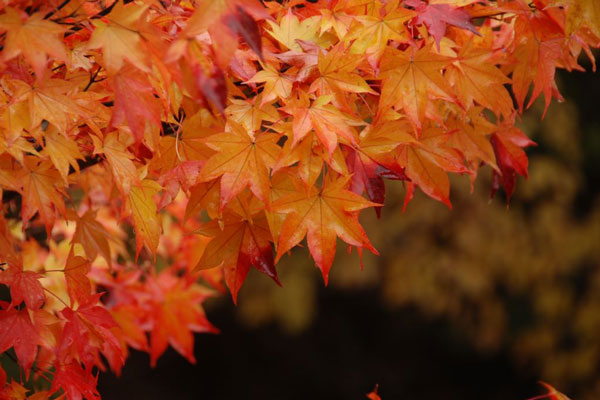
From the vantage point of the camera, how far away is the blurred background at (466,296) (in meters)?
3.87

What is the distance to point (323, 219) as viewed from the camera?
93cm

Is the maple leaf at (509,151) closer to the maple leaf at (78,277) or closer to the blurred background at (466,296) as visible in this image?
the maple leaf at (78,277)

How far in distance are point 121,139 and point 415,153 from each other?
446 millimetres

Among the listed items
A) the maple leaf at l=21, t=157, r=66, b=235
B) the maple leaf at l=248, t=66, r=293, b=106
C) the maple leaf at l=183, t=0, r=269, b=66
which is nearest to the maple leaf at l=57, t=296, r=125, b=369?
the maple leaf at l=21, t=157, r=66, b=235


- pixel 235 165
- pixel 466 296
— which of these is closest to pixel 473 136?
pixel 235 165

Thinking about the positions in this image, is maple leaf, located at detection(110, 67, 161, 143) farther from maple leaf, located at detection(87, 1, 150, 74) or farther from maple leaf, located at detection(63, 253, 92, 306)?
maple leaf, located at detection(63, 253, 92, 306)

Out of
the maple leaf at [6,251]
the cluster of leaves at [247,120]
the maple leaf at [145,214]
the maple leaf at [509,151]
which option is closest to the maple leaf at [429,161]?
the cluster of leaves at [247,120]

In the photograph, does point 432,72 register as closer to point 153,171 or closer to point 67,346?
point 153,171

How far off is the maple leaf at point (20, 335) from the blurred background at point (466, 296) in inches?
119

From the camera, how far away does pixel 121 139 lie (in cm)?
99

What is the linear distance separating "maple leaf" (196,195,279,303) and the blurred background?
292cm

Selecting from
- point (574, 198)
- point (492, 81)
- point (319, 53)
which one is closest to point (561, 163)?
point (574, 198)

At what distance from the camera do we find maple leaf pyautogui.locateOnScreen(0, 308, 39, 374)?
0.96 metres

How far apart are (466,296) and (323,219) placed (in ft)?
10.7
